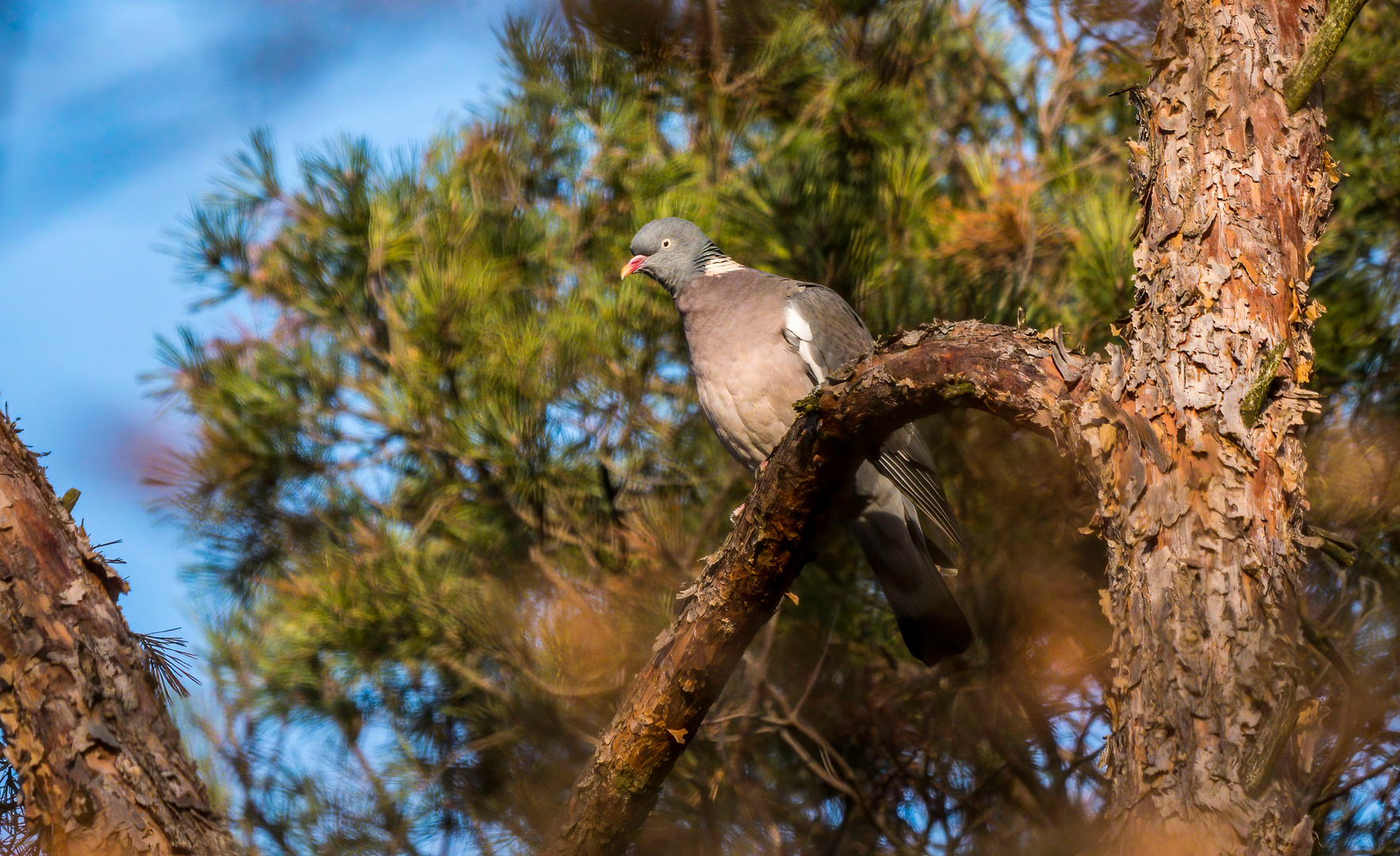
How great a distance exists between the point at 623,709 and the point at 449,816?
1558 mm

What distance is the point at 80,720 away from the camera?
131 centimetres

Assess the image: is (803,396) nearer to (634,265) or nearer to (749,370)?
(749,370)

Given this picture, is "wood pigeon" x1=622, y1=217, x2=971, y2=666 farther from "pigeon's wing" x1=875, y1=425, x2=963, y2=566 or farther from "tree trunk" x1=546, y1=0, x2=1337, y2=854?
"tree trunk" x1=546, y1=0, x2=1337, y2=854

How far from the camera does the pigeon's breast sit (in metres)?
2.64

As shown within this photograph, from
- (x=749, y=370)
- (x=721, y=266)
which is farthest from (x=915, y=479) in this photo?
(x=721, y=266)

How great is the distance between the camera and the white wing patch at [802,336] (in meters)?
2.59

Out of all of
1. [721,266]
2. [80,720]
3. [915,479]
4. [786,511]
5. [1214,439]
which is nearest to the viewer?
[80,720]

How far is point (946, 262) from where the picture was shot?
10.3ft

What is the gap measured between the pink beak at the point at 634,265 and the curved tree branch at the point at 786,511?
4.29 feet

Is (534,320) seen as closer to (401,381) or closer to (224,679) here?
(401,381)

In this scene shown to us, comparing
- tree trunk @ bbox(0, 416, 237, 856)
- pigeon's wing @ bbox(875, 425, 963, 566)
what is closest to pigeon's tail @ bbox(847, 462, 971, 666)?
pigeon's wing @ bbox(875, 425, 963, 566)

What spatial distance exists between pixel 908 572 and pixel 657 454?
104 centimetres

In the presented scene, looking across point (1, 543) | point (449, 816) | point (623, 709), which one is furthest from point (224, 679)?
point (1, 543)

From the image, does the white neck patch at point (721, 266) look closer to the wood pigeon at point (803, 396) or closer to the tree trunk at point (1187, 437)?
the wood pigeon at point (803, 396)
